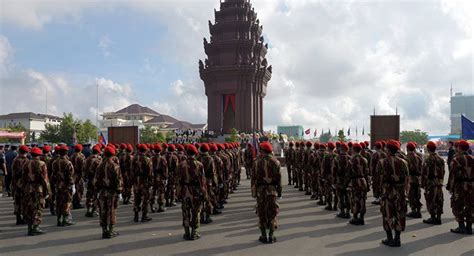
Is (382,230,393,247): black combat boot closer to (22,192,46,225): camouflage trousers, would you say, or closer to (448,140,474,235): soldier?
(448,140,474,235): soldier

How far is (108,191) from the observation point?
857 centimetres

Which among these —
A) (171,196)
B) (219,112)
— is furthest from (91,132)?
(171,196)

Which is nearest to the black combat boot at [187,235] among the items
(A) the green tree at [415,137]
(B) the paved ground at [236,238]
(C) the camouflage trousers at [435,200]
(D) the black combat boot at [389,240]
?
(B) the paved ground at [236,238]

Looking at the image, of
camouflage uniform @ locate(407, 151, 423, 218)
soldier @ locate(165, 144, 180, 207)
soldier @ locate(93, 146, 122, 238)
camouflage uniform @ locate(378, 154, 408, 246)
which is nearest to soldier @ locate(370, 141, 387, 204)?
camouflage uniform @ locate(378, 154, 408, 246)

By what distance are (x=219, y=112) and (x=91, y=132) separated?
26.8 m

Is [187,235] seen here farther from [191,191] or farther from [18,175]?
[18,175]

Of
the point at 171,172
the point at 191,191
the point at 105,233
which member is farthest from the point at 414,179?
the point at 105,233

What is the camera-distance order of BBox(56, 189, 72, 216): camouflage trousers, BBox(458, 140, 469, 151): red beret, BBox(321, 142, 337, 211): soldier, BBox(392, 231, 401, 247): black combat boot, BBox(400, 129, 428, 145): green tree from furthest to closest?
BBox(400, 129, 428, 145): green tree < BBox(321, 142, 337, 211): soldier < BBox(56, 189, 72, 216): camouflage trousers < BBox(458, 140, 469, 151): red beret < BBox(392, 231, 401, 247): black combat boot

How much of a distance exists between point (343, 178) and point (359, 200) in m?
0.92

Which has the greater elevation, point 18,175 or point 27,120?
point 27,120

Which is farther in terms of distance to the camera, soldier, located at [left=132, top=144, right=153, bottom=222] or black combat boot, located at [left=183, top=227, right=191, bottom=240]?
soldier, located at [left=132, top=144, right=153, bottom=222]

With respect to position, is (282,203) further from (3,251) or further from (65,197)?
(3,251)

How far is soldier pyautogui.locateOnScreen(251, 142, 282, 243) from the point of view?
8.00 metres

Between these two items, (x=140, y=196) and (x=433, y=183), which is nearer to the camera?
(x=433, y=183)
